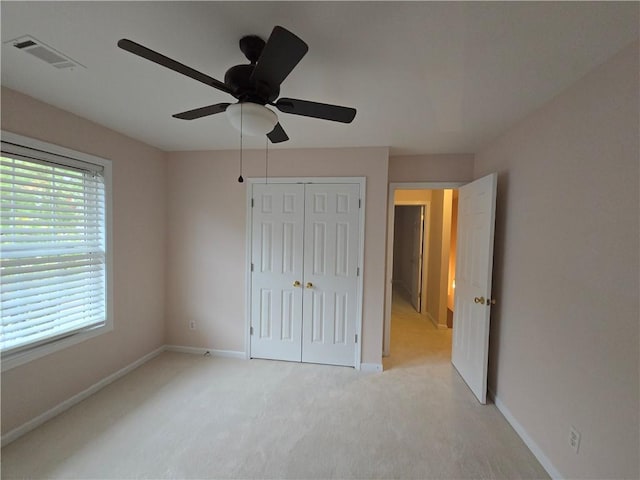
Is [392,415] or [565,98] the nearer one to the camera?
[565,98]

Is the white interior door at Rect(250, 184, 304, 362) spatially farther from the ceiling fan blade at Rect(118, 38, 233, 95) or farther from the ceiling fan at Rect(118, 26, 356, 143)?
the ceiling fan blade at Rect(118, 38, 233, 95)

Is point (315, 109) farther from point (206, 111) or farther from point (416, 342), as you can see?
point (416, 342)

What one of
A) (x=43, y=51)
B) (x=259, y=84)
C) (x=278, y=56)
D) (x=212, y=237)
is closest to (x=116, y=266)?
(x=212, y=237)

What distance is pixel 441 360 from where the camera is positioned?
3209 mm

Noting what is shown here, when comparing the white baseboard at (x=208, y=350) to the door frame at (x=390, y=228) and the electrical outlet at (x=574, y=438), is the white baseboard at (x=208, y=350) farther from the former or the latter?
the electrical outlet at (x=574, y=438)

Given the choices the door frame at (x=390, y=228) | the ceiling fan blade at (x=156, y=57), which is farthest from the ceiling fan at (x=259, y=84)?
the door frame at (x=390, y=228)

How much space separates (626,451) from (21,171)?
12.6ft

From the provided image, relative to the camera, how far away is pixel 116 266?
2.67 meters

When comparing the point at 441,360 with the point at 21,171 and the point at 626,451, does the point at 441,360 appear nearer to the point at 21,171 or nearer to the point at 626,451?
the point at 626,451

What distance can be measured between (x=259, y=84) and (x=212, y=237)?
2339 millimetres


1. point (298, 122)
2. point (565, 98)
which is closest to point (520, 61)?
point (565, 98)

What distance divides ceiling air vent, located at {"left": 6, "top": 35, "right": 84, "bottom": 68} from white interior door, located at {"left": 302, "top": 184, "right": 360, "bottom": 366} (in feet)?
6.63

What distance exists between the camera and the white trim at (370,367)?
2.94m

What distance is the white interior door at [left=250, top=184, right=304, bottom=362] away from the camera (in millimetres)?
3070
